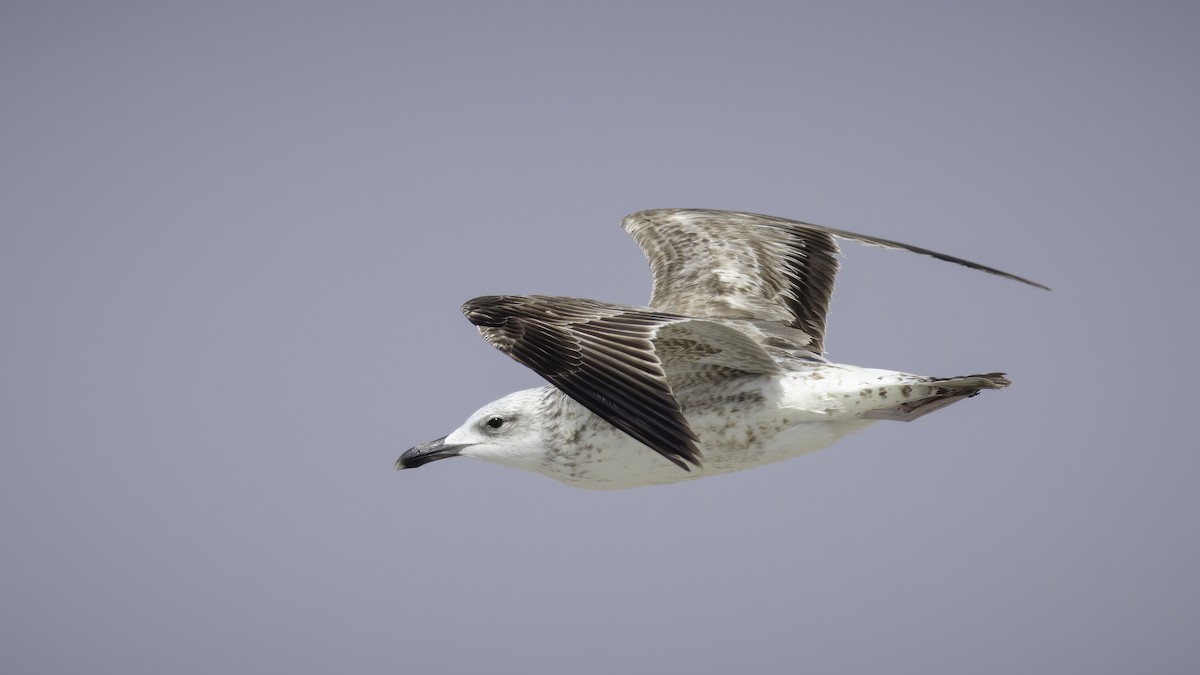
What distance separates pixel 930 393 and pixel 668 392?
1322mm

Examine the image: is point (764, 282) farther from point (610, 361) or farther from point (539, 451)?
point (610, 361)

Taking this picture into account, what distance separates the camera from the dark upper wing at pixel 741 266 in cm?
756

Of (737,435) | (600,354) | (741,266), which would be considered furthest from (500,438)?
(741,266)

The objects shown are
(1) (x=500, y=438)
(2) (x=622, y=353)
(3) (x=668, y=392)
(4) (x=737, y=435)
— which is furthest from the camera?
(1) (x=500, y=438)

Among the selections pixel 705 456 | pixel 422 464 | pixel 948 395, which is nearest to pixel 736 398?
pixel 705 456

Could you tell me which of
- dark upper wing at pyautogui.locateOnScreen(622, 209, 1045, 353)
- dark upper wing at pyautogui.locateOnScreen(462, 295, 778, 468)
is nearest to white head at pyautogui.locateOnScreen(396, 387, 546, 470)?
dark upper wing at pyautogui.locateOnScreen(462, 295, 778, 468)

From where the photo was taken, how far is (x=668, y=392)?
17.6ft

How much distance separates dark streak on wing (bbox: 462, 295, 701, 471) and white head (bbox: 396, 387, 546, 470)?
736mm

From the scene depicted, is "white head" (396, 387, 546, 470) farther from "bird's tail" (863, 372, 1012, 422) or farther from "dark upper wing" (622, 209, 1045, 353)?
"bird's tail" (863, 372, 1012, 422)

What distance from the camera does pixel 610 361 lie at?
5504mm

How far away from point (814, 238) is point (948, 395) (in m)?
2.17

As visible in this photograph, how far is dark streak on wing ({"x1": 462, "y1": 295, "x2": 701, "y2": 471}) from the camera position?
532 cm

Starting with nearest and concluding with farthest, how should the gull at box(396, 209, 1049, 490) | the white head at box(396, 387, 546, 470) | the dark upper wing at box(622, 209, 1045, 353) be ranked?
the gull at box(396, 209, 1049, 490), the white head at box(396, 387, 546, 470), the dark upper wing at box(622, 209, 1045, 353)

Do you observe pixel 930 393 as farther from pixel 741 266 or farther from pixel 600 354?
pixel 741 266
